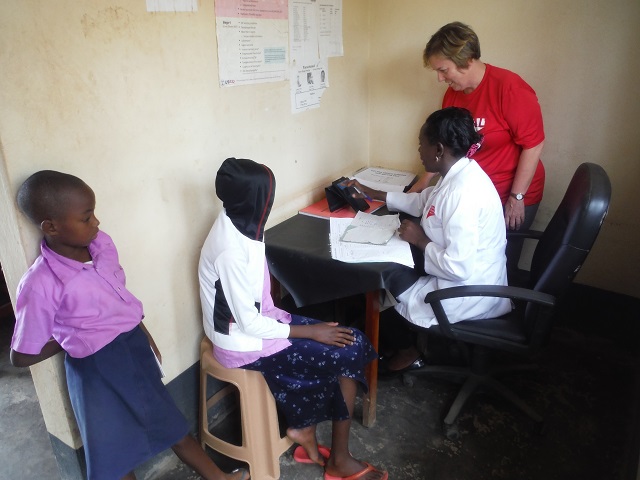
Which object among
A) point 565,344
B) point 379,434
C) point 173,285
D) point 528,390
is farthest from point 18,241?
point 565,344

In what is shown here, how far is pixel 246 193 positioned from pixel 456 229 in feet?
2.30

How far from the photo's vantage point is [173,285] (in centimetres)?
164

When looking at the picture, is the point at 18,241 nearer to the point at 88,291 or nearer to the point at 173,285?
the point at 88,291

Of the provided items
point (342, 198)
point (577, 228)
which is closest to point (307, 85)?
point (342, 198)

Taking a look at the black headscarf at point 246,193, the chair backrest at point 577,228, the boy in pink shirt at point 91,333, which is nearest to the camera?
the boy in pink shirt at point 91,333

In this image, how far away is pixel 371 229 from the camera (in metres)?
1.89

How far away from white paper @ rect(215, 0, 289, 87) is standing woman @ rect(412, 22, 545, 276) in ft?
1.98

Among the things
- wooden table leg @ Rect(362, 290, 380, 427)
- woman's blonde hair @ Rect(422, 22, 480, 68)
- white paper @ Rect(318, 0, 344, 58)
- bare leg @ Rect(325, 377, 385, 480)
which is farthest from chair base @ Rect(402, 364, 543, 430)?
white paper @ Rect(318, 0, 344, 58)

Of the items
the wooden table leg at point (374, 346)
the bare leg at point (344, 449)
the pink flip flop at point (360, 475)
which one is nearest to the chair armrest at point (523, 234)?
the wooden table leg at point (374, 346)

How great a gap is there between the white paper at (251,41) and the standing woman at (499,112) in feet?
1.98

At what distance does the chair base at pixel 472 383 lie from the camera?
1.87m

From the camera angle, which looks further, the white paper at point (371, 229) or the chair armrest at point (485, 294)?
the white paper at point (371, 229)

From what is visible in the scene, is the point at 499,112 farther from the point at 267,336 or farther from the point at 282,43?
the point at 267,336

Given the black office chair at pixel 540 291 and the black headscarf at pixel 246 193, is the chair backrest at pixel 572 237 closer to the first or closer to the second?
the black office chair at pixel 540 291
